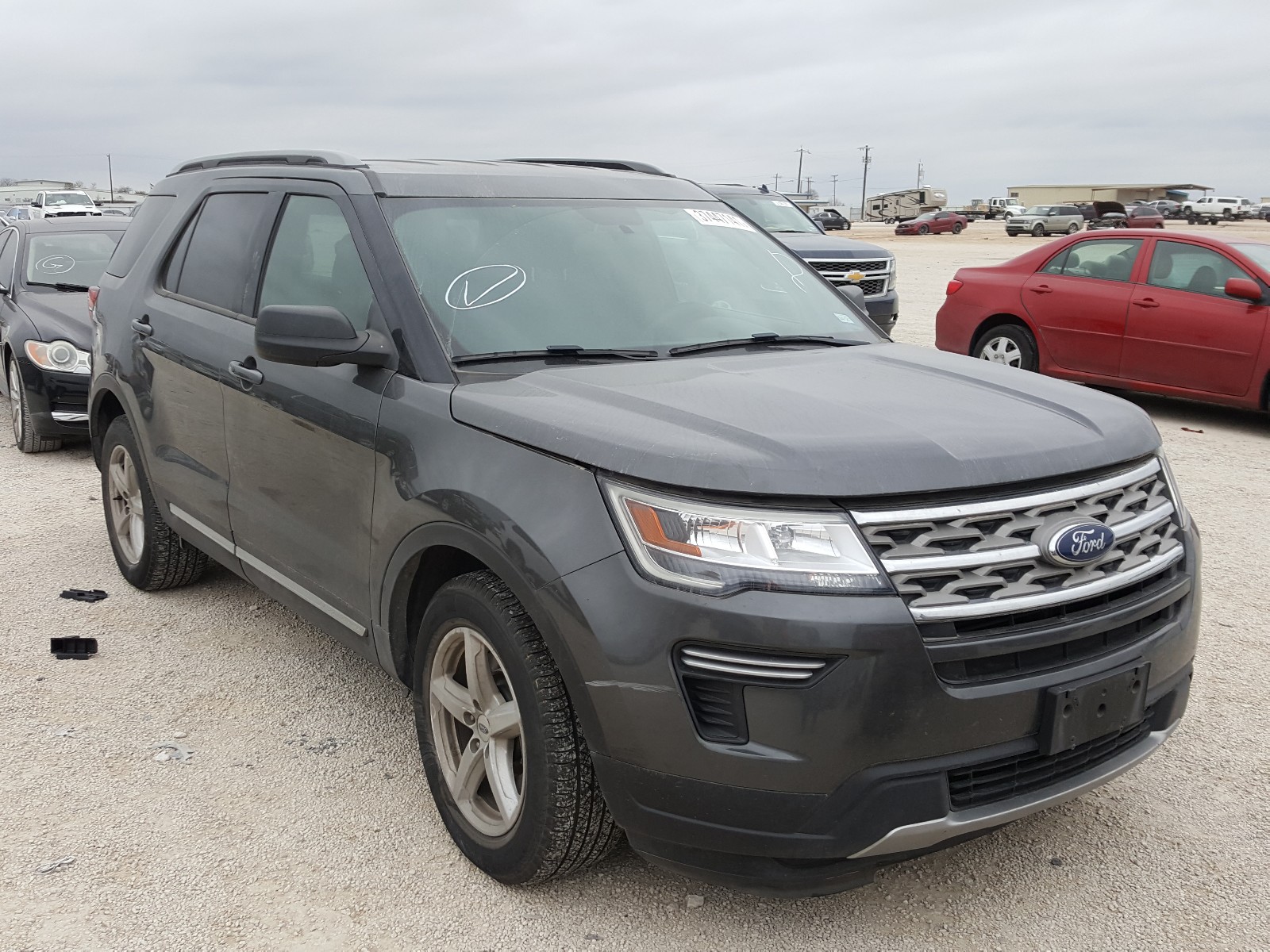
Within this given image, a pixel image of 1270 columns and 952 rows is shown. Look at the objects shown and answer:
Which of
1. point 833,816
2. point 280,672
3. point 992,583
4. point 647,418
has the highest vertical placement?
point 647,418

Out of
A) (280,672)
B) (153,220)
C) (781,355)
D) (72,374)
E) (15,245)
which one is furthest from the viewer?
(15,245)

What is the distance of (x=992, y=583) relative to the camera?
244cm

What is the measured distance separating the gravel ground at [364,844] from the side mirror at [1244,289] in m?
4.93

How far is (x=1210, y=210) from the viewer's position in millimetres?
71000

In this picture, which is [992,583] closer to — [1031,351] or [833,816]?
[833,816]

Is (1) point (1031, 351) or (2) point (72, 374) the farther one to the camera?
(1) point (1031, 351)

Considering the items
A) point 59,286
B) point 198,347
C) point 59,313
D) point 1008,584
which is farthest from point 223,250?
point 59,286

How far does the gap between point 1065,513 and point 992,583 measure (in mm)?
292

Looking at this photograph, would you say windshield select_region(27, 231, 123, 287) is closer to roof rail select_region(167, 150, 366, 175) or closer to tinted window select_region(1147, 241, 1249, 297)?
roof rail select_region(167, 150, 366, 175)

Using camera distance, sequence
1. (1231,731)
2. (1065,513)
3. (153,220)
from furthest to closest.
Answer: (153,220) < (1231,731) < (1065,513)

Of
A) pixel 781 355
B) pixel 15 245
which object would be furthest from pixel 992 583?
pixel 15 245

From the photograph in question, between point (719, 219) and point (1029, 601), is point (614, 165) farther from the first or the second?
point (1029, 601)

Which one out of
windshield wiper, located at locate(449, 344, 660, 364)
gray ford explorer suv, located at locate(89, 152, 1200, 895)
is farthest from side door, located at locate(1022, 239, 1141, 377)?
windshield wiper, located at locate(449, 344, 660, 364)

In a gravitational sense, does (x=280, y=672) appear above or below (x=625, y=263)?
below
